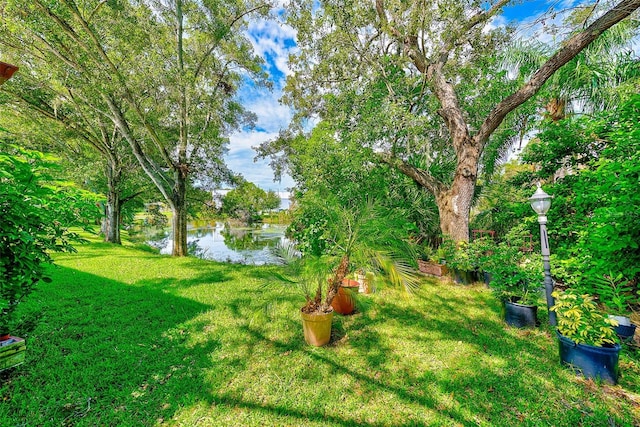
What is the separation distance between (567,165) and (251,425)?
672cm

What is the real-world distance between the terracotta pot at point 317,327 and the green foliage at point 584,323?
2526 millimetres

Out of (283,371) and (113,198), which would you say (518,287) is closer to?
(283,371)

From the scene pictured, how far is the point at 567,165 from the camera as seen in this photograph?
15.7 ft

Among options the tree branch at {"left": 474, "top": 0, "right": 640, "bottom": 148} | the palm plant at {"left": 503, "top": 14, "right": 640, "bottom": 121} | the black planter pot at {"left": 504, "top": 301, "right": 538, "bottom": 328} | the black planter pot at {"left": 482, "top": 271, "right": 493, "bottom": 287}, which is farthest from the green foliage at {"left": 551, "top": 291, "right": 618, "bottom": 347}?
the palm plant at {"left": 503, "top": 14, "right": 640, "bottom": 121}

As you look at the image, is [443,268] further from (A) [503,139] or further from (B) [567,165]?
(A) [503,139]

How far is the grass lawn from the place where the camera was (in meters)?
2.02

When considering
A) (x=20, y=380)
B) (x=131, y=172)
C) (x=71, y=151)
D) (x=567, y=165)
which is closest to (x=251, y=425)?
(x=20, y=380)

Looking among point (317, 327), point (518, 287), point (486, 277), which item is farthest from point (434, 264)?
point (317, 327)

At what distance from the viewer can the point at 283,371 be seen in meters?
2.58

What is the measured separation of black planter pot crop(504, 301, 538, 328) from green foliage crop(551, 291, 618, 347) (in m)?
0.95

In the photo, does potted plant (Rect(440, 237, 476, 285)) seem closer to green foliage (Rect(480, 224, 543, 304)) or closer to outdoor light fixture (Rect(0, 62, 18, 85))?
green foliage (Rect(480, 224, 543, 304))

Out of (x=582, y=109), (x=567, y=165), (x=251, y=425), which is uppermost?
(x=582, y=109)

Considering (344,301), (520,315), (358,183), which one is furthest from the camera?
(358,183)

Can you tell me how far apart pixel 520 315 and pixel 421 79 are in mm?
5628
